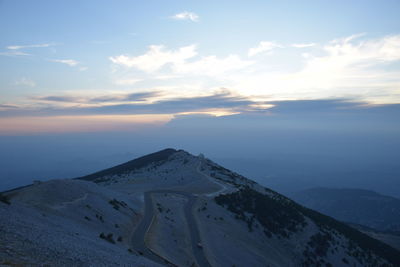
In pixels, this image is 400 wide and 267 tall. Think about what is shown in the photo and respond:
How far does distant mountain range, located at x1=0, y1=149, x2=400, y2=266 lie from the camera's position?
491 inches

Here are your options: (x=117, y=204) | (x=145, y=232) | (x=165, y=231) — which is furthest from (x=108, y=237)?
(x=117, y=204)

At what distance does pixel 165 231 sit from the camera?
24.5 meters

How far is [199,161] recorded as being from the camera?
7731 cm

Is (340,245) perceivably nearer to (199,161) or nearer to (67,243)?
(67,243)

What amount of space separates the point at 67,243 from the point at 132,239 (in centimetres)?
821

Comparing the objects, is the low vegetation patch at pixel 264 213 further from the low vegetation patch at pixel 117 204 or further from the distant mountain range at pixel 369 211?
the distant mountain range at pixel 369 211

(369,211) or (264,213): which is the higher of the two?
(264,213)

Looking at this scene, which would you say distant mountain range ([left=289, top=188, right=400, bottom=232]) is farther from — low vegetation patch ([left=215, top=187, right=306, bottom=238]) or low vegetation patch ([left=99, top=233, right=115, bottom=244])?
low vegetation patch ([left=99, top=233, right=115, bottom=244])

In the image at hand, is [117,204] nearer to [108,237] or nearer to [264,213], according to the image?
[108,237]

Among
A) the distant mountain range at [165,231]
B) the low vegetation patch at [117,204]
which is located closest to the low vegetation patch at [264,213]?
the distant mountain range at [165,231]

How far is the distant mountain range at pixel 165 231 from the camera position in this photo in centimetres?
1247

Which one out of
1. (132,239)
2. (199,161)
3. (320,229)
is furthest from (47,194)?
(199,161)

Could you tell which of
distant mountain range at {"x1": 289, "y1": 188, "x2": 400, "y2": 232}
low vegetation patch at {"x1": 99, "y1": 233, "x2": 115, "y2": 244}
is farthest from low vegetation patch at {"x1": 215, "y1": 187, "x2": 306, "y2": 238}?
distant mountain range at {"x1": 289, "y1": 188, "x2": 400, "y2": 232}

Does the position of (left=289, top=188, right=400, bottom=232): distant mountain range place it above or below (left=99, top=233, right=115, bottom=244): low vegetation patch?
below
